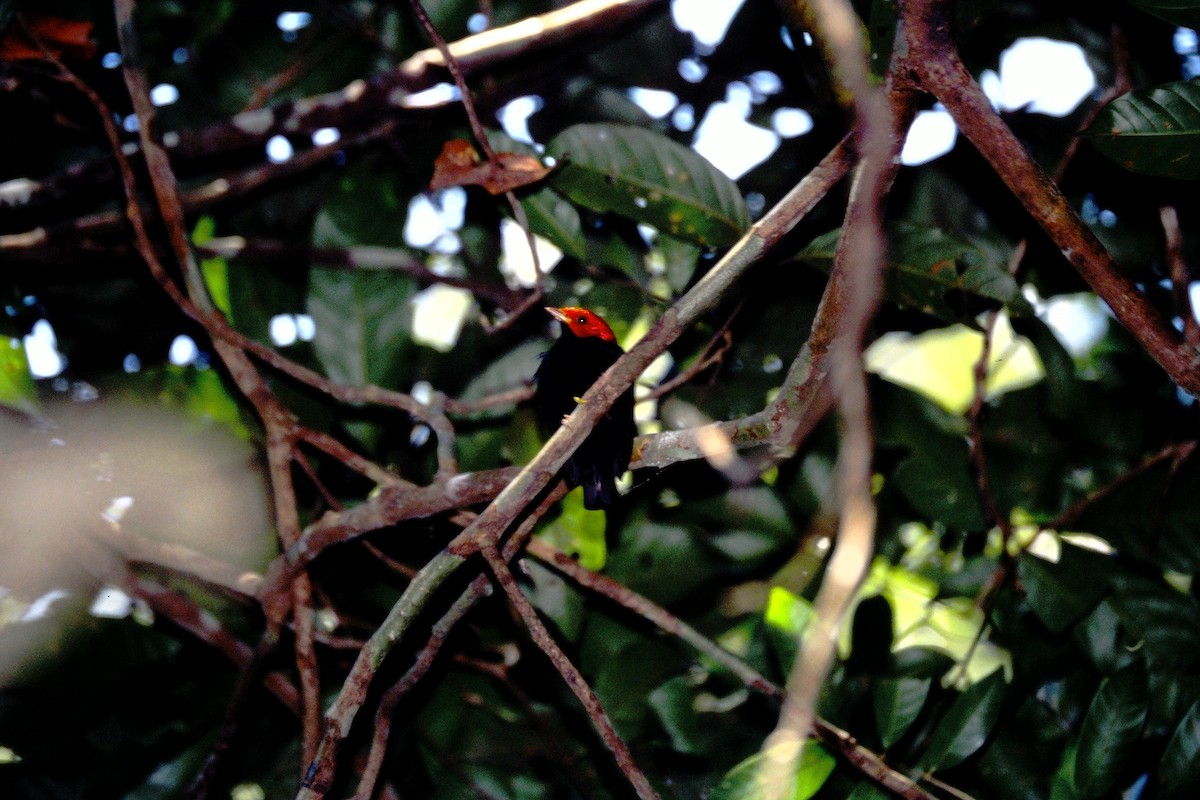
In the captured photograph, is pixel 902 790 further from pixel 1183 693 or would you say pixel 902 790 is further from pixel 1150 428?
pixel 1150 428

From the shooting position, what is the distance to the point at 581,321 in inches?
106

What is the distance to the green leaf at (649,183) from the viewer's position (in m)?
2.41

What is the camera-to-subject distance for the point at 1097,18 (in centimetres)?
315

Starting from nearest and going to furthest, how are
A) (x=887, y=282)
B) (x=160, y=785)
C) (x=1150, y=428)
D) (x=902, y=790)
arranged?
1. (x=902, y=790)
2. (x=887, y=282)
3. (x=160, y=785)
4. (x=1150, y=428)

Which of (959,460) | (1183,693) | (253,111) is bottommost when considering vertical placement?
(1183,693)

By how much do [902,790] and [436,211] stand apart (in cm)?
245

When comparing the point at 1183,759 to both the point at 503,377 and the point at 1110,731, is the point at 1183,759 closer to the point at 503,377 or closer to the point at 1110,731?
the point at 1110,731

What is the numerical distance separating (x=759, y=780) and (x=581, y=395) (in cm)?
111

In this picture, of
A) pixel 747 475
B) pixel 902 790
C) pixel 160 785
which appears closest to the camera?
pixel 747 475

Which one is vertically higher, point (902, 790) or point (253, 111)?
point (253, 111)

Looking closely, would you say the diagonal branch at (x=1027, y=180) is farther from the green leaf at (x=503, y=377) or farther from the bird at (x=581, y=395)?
the green leaf at (x=503, y=377)

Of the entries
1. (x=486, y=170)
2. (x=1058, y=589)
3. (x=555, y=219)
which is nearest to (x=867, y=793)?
(x=1058, y=589)

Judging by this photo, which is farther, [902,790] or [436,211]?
[436,211]

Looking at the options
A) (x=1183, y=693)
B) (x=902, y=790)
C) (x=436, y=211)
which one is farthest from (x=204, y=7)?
(x=1183, y=693)
